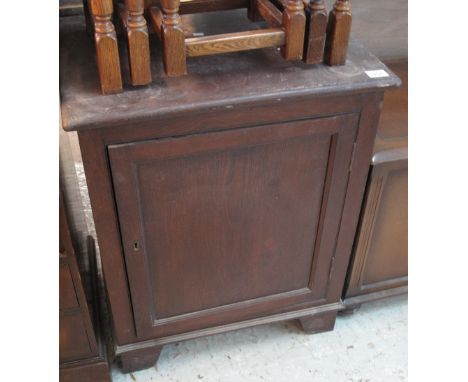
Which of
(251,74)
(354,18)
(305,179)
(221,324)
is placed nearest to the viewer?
(251,74)

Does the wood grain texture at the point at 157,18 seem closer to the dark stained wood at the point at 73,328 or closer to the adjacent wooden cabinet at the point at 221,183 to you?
the adjacent wooden cabinet at the point at 221,183

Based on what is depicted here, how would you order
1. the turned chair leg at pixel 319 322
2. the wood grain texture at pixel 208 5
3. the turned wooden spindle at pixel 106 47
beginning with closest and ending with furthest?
the turned wooden spindle at pixel 106 47
the wood grain texture at pixel 208 5
the turned chair leg at pixel 319 322

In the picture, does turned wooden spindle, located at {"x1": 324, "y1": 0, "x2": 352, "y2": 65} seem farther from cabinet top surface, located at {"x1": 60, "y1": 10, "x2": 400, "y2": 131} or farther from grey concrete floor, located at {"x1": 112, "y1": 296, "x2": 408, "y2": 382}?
grey concrete floor, located at {"x1": 112, "y1": 296, "x2": 408, "y2": 382}

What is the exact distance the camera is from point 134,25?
84 cm

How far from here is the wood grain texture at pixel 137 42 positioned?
0.83 metres

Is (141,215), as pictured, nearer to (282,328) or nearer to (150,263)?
(150,263)

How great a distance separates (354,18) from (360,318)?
800 millimetres

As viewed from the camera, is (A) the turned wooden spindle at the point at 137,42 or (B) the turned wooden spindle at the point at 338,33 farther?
(B) the turned wooden spindle at the point at 338,33

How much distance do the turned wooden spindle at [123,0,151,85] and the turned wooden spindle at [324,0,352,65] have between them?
0.33 metres

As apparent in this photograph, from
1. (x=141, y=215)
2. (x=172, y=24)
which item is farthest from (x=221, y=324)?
(x=172, y=24)

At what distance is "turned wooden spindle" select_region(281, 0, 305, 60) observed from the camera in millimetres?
901

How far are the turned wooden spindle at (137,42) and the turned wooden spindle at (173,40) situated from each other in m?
0.03

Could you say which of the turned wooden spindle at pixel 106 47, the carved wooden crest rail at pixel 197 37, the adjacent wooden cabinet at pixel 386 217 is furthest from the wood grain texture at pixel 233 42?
the adjacent wooden cabinet at pixel 386 217

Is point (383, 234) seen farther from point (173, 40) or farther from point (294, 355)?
point (173, 40)
